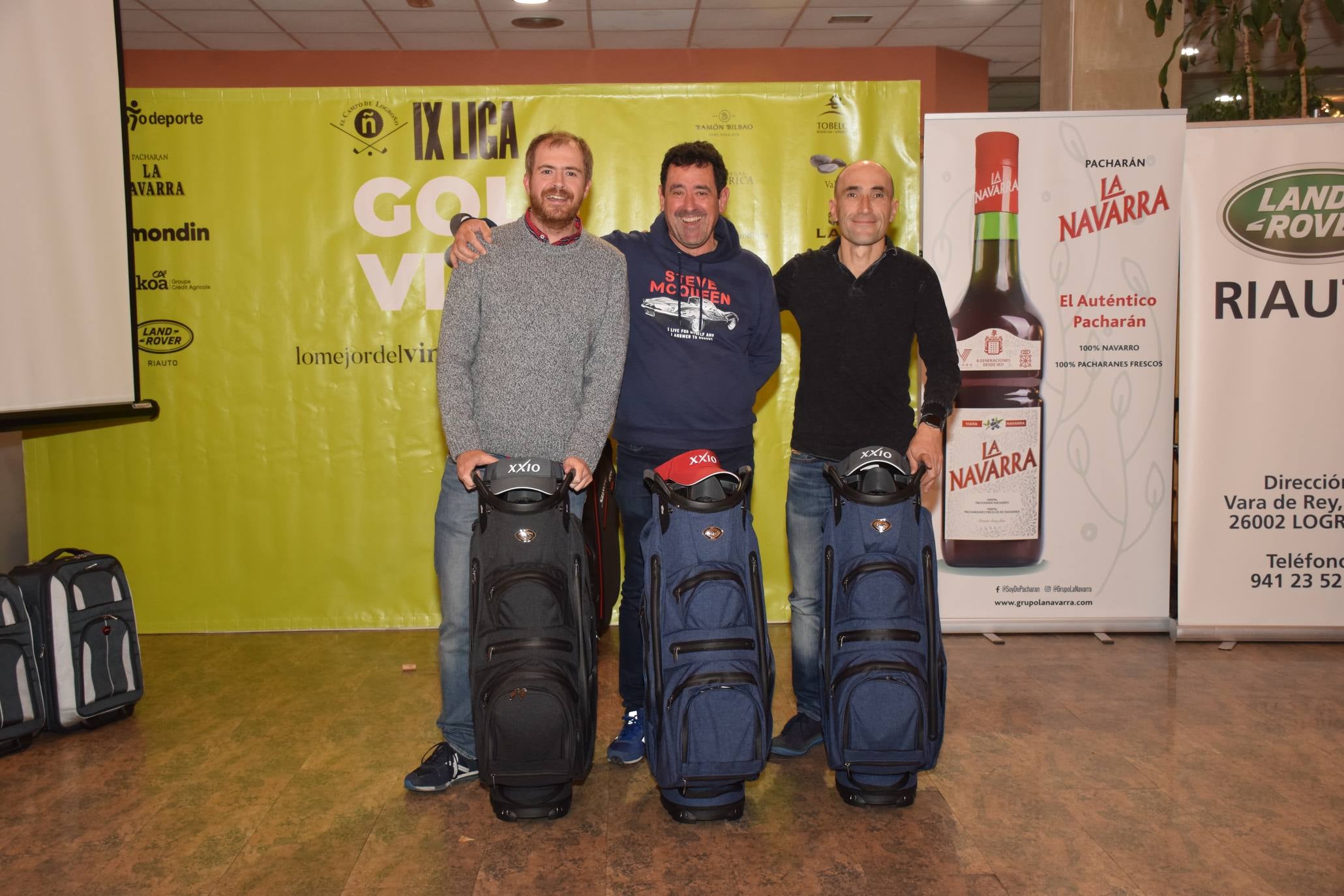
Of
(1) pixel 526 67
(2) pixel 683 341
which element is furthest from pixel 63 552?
(1) pixel 526 67

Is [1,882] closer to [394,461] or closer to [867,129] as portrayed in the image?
[394,461]

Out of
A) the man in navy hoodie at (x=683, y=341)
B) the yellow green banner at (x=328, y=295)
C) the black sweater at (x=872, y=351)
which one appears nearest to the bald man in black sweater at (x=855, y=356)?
the black sweater at (x=872, y=351)

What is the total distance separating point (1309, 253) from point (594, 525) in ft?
9.90

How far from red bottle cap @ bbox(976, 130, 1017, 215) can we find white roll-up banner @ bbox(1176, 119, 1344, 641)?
2.22 feet

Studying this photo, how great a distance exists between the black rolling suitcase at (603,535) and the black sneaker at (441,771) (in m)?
0.51

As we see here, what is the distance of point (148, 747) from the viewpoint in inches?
113

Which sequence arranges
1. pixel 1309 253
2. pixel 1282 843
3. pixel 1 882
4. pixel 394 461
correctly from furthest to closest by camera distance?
pixel 394 461
pixel 1309 253
pixel 1282 843
pixel 1 882

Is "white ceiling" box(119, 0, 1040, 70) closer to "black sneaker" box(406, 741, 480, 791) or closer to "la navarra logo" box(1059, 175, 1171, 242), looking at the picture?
"la navarra logo" box(1059, 175, 1171, 242)

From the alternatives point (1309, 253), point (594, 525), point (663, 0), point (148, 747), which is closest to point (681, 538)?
point (594, 525)

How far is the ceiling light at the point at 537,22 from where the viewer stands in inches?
277

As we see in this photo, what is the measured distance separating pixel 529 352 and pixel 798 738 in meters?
1.33

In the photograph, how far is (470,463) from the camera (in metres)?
2.40

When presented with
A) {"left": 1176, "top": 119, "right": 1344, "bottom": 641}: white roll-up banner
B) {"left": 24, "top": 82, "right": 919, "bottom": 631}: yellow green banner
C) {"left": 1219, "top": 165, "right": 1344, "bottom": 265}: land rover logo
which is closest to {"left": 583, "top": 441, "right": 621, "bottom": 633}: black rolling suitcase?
{"left": 24, "top": 82, "right": 919, "bottom": 631}: yellow green banner

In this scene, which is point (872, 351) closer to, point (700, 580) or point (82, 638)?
point (700, 580)
